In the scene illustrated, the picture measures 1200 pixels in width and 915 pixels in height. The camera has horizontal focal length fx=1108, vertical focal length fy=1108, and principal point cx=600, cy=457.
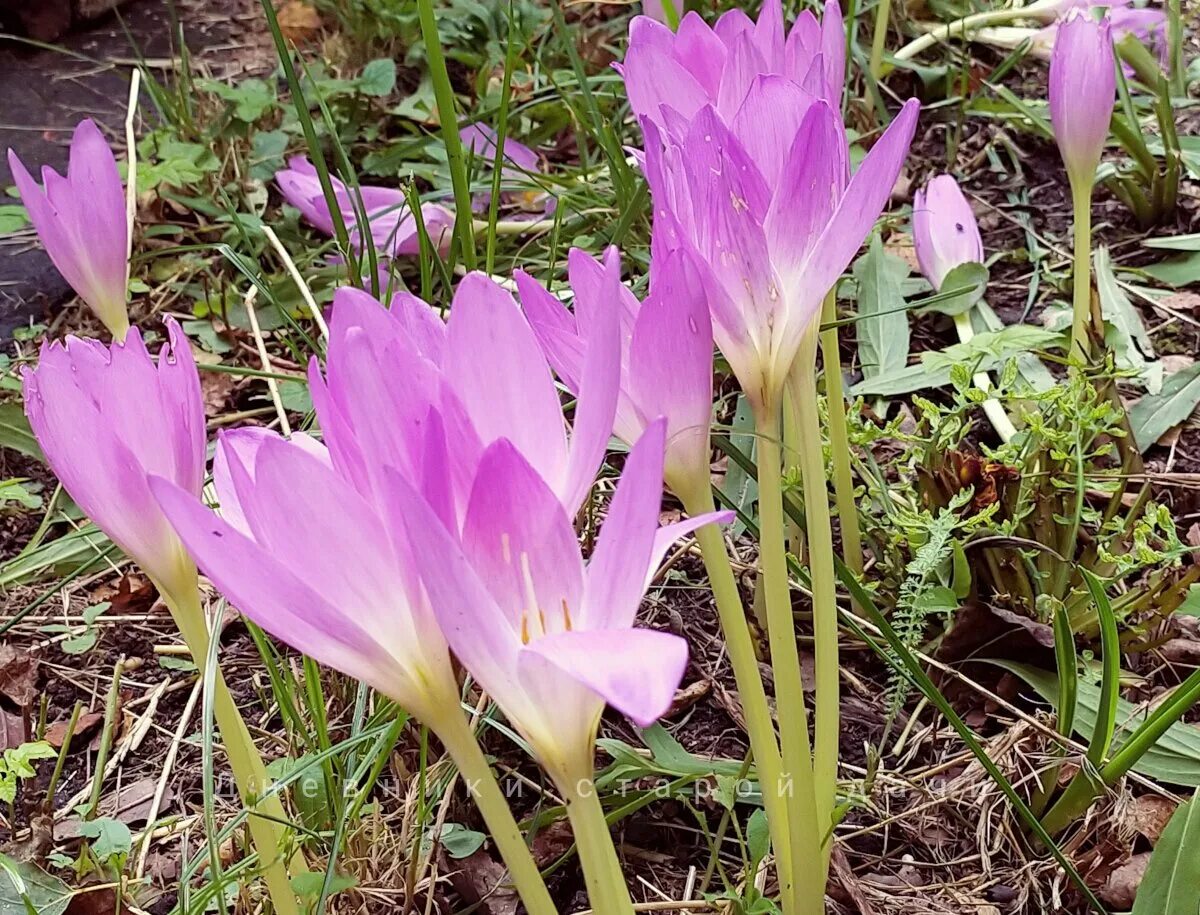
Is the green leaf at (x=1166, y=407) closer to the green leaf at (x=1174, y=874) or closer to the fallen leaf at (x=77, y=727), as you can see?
the green leaf at (x=1174, y=874)

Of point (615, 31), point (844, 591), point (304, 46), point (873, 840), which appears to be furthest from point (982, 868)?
point (304, 46)

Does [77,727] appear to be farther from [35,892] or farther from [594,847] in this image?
[594,847]

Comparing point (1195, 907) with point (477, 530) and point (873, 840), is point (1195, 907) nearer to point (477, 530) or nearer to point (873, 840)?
point (873, 840)

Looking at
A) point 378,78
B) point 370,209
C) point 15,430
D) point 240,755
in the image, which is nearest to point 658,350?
point 240,755

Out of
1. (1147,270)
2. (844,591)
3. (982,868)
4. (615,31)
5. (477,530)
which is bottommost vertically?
(982,868)

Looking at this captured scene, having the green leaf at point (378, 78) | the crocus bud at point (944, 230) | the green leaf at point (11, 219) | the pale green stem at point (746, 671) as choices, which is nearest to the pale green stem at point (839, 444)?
the pale green stem at point (746, 671)
